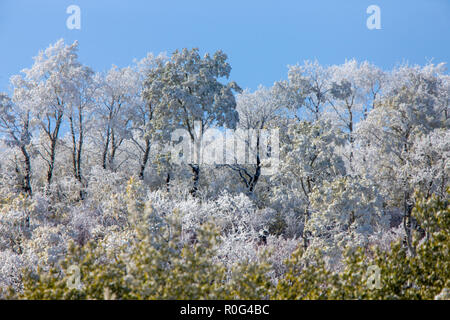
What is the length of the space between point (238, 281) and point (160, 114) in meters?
19.3

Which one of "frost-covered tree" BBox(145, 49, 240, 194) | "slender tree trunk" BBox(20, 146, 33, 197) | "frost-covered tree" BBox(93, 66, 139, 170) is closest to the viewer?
"frost-covered tree" BBox(145, 49, 240, 194)

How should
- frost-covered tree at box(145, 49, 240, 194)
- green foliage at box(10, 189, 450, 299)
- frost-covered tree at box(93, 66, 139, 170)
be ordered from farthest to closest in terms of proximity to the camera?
frost-covered tree at box(93, 66, 139, 170), frost-covered tree at box(145, 49, 240, 194), green foliage at box(10, 189, 450, 299)

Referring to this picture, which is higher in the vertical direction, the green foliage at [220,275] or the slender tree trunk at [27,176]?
the slender tree trunk at [27,176]

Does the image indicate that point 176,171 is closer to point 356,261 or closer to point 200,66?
point 200,66

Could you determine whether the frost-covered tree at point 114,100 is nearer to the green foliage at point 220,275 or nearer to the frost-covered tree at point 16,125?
the frost-covered tree at point 16,125

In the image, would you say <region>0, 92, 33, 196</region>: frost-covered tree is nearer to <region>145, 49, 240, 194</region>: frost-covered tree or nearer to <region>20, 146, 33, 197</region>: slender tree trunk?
<region>20, 146, 33, 197</region>: slender tree trunk

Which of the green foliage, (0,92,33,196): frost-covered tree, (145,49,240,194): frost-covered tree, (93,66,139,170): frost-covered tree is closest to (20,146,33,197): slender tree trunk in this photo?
(0,92,33,196): frost-covered tree

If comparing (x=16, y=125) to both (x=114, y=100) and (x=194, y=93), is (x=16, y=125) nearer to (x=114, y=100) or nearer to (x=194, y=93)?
(x=114, y=100)

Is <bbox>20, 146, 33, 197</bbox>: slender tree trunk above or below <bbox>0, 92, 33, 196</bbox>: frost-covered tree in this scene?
below

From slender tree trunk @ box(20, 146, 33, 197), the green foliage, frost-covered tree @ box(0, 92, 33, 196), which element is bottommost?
the green foliage

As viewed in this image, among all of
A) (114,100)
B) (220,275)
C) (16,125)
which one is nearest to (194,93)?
(114,100)

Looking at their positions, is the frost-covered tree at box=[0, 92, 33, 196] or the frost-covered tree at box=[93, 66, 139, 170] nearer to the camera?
the frost-covered tree at box=[0, 92, 33, 196]

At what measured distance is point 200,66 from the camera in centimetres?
2873

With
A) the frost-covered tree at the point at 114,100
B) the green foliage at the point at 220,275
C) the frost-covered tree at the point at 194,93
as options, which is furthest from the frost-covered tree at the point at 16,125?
the green foliage at the point at 220,275
